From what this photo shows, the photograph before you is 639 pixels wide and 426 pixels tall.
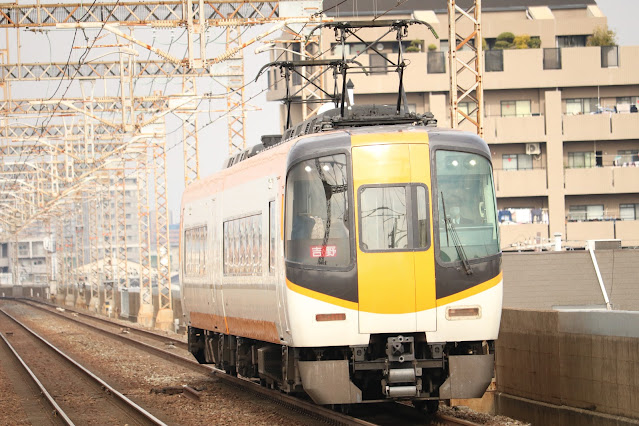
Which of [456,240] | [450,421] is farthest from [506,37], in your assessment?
[450,421]

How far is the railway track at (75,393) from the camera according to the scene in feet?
56.5

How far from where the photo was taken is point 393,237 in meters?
12.8

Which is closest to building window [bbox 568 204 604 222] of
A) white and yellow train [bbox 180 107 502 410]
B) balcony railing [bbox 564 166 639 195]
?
balcony railing [bbox 564 166 639 195]

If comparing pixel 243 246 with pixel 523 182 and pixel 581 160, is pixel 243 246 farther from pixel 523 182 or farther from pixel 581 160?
pixel 581 160

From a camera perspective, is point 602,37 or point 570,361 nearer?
point 570,361

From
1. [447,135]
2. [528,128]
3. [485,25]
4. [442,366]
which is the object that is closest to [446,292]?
[442,366]

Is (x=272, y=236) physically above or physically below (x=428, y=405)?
above

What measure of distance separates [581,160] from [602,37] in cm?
747

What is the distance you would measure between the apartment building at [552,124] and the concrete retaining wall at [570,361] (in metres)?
50.4

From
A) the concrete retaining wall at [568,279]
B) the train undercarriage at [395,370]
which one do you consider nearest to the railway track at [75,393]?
the train undercarriage at [395,370]

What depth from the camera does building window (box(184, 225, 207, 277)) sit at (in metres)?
20.0

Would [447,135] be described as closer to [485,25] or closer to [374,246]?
[374,246]

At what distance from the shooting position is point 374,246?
12797mm

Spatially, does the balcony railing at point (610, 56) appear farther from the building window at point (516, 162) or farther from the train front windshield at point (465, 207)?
the train front windshield at point (465, 207)
